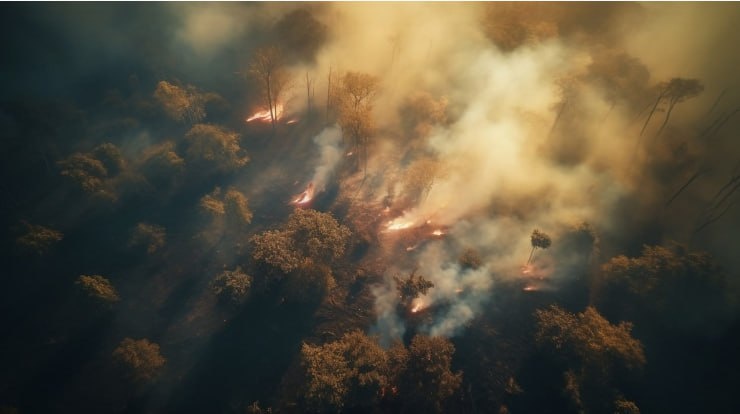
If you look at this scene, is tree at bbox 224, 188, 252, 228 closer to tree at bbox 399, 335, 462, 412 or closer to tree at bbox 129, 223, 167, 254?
tree at bbox 129, 223, 167, 254

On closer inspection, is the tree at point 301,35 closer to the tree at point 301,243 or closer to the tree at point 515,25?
the tree at point 515,25

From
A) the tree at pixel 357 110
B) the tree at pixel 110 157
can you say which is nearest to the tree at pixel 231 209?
the tree at pixel 110 157

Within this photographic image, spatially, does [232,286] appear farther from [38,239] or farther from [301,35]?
[301,35]

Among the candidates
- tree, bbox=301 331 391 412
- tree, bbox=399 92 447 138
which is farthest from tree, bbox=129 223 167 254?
tree, bbox=399 92 447 138

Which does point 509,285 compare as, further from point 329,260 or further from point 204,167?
point 204,167

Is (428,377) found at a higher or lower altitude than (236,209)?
lower

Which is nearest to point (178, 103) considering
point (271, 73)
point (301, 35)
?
point (271, 73)

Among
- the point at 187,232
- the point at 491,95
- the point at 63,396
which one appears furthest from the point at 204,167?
the point at 491,95
